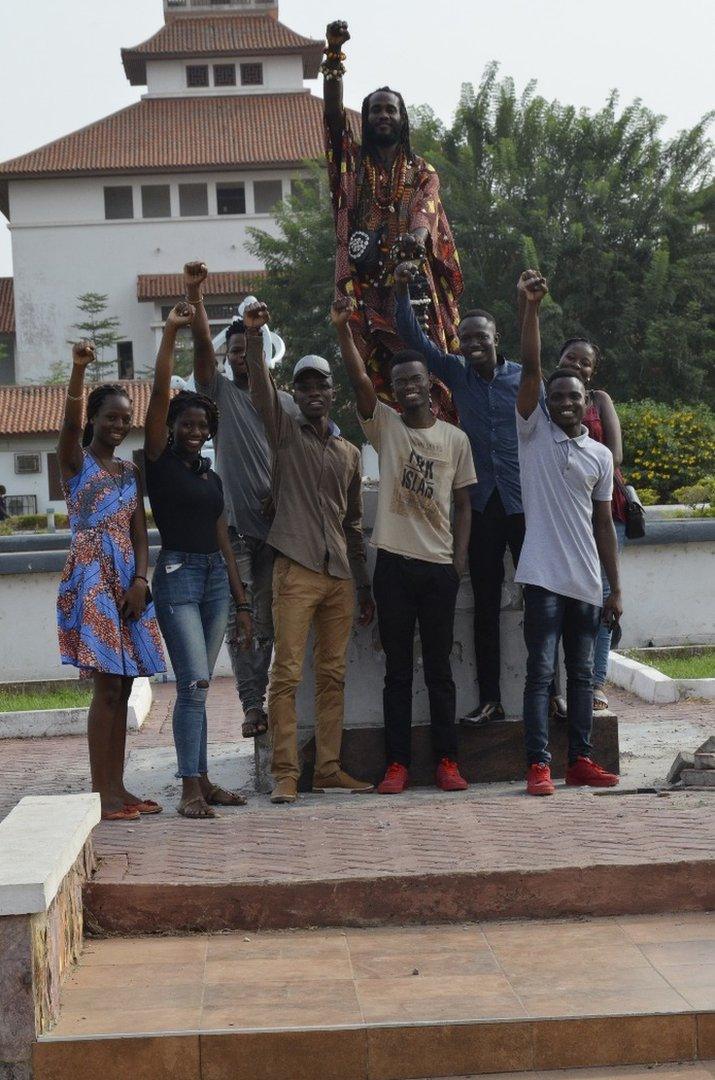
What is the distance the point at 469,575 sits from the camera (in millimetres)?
7152

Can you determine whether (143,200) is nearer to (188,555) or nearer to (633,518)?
(633,518)

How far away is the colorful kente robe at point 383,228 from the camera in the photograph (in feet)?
24.4

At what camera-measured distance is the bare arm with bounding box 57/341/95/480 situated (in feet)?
19.8

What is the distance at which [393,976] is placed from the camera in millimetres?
4566

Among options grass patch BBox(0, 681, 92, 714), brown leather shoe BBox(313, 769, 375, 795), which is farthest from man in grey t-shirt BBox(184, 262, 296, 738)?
grass patch BBox(0, 681, 92, 714)

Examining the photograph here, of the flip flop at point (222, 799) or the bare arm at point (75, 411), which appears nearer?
the bare arm at point (75, 411)

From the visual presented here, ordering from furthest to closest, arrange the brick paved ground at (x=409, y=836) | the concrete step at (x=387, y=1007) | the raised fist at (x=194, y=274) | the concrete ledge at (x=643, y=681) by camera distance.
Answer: the concrete ledge at (x=643, y=681)
the raised fist at (x=194, y=274)
the brick paved ground at (x=409, y=836)
the concrete step at (x=387, y=1007)

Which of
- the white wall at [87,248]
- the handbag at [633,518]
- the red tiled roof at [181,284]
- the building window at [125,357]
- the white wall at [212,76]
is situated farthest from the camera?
the white wall at [212,76]

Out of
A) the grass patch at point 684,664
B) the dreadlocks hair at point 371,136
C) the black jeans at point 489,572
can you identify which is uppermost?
the dreadlocks hair at point 371,136

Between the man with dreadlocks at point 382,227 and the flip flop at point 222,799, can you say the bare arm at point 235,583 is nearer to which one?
the flip flop at point 222,799

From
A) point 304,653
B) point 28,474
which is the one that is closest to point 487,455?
point 304,653

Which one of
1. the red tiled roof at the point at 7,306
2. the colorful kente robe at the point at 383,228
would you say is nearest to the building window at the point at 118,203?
the red tiled roof at the point at 7,306

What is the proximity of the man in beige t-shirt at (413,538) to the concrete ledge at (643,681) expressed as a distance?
4093 mm

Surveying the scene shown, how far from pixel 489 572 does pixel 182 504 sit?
150 cm
